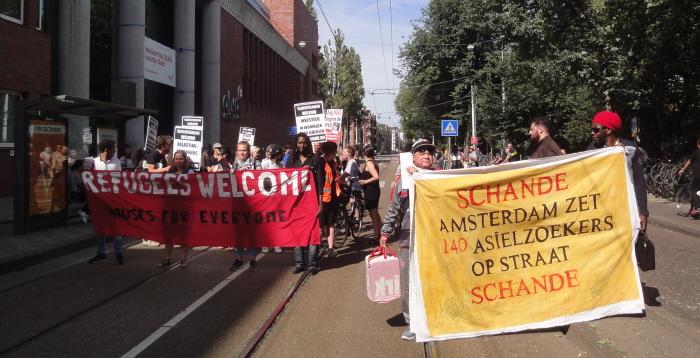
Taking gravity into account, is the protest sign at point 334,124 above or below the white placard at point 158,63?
below

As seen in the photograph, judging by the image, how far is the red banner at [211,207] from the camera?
852 cm

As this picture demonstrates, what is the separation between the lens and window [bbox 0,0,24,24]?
1709 cm

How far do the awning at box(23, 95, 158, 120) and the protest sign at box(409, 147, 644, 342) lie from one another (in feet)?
29.6

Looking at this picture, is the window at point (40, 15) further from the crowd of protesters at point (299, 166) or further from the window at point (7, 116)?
the crowd of protesters at point (299, 166)

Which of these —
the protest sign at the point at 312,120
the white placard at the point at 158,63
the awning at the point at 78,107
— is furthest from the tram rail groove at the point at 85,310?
the white placard at the point at 158,63

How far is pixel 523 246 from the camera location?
4742 millimetres

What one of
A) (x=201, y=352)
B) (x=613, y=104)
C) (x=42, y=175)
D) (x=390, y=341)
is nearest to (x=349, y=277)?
(x=390, y=341)

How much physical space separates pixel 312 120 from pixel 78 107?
544 cm

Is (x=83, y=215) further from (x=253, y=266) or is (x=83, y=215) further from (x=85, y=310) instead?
(x=85, y=310)

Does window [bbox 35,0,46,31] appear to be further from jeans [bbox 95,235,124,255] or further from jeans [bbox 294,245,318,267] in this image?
jeans [bbox 294,245,318,267]

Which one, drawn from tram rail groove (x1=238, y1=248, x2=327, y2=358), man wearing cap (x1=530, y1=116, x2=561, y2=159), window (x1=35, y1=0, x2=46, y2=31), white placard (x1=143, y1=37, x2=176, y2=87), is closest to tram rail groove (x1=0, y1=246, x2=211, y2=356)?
tram rail groove (x1=238, y1=248, x2=327, y2=358)

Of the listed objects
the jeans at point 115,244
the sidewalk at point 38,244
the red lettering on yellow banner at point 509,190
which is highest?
the red lettering on yellow banner at point 509,190

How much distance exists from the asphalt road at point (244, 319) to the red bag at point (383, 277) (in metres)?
0.43

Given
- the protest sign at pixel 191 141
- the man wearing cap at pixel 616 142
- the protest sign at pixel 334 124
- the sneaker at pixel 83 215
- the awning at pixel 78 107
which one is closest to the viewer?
the man wearing cap at pixel 616 142
